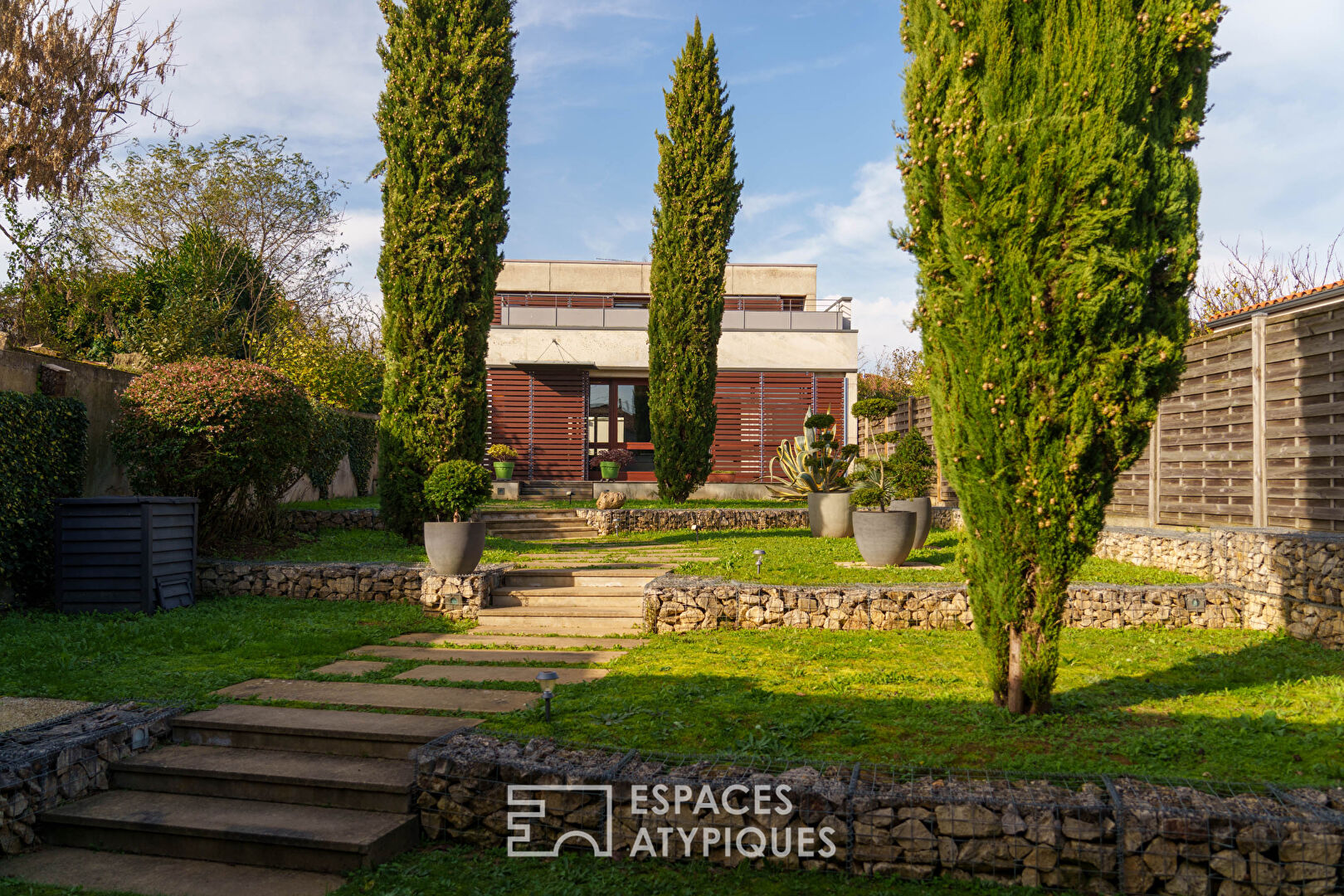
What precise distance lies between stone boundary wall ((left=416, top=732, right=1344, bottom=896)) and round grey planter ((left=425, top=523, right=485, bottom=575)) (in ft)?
15.2

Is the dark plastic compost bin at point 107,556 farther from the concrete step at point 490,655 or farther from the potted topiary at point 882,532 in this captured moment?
the potted topiary at point 882,532

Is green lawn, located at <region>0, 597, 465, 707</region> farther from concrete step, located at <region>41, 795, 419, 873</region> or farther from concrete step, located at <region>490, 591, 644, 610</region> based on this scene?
concrete step, located at <region>41, 795, 419, 873</region>

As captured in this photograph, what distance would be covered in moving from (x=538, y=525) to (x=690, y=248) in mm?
6862

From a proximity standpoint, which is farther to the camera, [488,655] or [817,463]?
[817,463]

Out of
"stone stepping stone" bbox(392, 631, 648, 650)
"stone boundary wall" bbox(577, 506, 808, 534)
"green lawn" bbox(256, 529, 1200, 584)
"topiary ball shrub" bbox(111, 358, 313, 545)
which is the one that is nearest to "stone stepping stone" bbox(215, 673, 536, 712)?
"stone stepping stone" bbox(392, 631, 648, 650)

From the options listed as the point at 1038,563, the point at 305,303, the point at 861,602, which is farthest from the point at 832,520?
the point at 305,303

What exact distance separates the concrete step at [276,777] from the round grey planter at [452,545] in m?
3.87

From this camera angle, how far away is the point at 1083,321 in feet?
14.8

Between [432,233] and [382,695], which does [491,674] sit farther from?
[432,233]

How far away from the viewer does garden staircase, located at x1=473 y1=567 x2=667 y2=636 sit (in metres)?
8.20

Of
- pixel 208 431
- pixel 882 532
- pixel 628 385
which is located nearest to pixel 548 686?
pixel 882 532

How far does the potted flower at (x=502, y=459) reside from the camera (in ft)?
65.5

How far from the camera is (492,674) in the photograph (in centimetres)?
631

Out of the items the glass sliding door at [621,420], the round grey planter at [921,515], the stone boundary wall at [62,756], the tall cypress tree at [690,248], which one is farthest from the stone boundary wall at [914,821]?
the glass sliding door at [621,420]
